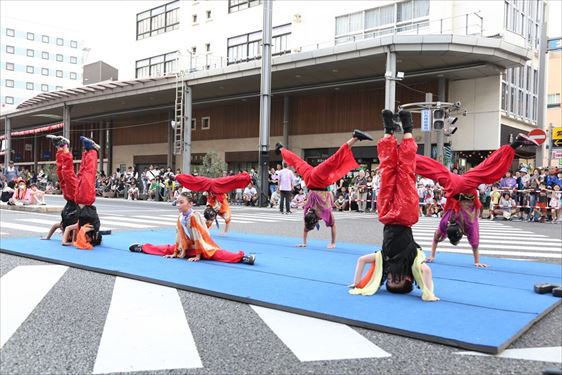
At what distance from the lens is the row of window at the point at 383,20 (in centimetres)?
2509

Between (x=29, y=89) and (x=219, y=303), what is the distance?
91.3 metres

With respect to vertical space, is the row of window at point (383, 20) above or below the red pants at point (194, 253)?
above

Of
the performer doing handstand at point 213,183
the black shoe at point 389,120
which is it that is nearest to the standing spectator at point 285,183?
the performer doing handstand at point 213,183

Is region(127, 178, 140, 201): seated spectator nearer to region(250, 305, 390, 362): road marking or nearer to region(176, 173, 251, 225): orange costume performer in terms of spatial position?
region(176, 173, 251, 225): orange costume performer

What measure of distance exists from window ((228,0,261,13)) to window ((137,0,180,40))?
5716mm

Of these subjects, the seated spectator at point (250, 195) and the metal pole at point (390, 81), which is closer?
the metal pole at point (390, 81)

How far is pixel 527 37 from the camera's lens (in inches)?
1072

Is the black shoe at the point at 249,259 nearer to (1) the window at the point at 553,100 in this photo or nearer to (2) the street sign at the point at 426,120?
(2) the street sign at the point at 426,120

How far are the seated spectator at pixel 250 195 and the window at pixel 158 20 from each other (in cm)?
1964

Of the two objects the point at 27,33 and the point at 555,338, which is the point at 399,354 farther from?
the point at 27,33

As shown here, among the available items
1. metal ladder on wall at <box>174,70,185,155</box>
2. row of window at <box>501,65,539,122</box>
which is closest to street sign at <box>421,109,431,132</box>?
row of window at <box>501,65,539,122</box>

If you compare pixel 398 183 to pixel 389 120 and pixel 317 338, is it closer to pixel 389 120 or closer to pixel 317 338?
pixel 389 120

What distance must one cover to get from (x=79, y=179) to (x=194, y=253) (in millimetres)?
2565

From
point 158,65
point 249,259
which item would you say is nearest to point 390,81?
point 249,259
